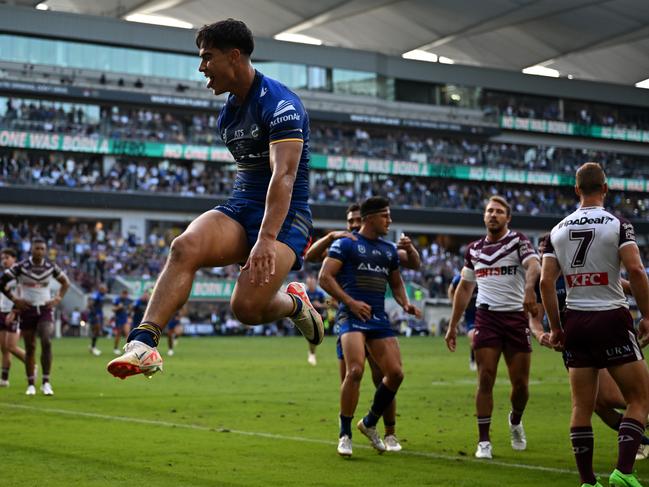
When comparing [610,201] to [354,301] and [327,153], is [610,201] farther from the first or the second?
[354,301]

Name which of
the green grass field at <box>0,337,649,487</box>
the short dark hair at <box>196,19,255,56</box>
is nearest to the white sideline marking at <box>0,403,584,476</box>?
the green grass field at <box>0,337,649,487</box>

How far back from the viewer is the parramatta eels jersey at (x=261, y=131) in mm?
7020

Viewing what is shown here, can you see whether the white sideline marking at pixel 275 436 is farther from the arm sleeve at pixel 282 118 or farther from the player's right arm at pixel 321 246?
the arm sleeve at pixel 282 118

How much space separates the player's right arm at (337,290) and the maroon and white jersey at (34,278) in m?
7.46

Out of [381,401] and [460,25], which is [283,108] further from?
[460,25]

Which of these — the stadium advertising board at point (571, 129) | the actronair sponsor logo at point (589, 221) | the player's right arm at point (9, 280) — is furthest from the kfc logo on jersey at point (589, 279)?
the stadium advertising board at point (571, 129)

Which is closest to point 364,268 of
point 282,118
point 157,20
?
point 282,118

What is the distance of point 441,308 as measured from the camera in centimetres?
5906

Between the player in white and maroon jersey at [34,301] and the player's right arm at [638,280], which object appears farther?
the player in white and maroon jersey at [34,301]

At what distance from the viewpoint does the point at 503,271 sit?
11.9 metres

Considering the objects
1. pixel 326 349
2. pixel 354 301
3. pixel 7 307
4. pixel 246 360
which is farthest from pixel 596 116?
pixel 354 301

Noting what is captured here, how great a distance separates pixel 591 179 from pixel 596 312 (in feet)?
3.26

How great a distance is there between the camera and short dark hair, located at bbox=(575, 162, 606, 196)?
8.31 metres

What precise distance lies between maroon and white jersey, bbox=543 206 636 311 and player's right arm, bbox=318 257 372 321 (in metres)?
3.27
